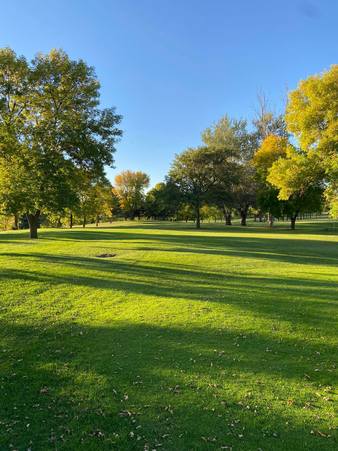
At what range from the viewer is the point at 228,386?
5.04 m

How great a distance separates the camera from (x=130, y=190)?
321 feet

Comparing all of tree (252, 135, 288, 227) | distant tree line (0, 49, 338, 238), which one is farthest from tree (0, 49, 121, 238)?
tree (252, 135, 288, 227)

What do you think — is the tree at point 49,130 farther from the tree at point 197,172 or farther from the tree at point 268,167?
the tree at point 268,167

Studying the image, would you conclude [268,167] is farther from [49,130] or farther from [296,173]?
[49,130]

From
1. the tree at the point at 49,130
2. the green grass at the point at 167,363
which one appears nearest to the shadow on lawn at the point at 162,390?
the green grass at the point at 167,363

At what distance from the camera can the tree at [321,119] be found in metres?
22.5

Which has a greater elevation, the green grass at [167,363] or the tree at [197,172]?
the tree at [197,172]

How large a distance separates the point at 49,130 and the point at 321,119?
1830cm

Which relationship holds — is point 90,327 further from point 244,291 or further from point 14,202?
point 14,202

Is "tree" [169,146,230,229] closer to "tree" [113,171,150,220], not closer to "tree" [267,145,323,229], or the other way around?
"tree" [267,145,323,229]

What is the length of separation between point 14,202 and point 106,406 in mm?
20600

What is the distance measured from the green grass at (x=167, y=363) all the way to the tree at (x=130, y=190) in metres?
84.7

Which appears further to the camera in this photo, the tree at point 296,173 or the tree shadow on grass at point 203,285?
the tree at point 296,173

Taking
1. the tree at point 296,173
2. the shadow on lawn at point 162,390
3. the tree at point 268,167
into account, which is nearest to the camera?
the shadow on lawn at point 162,390
